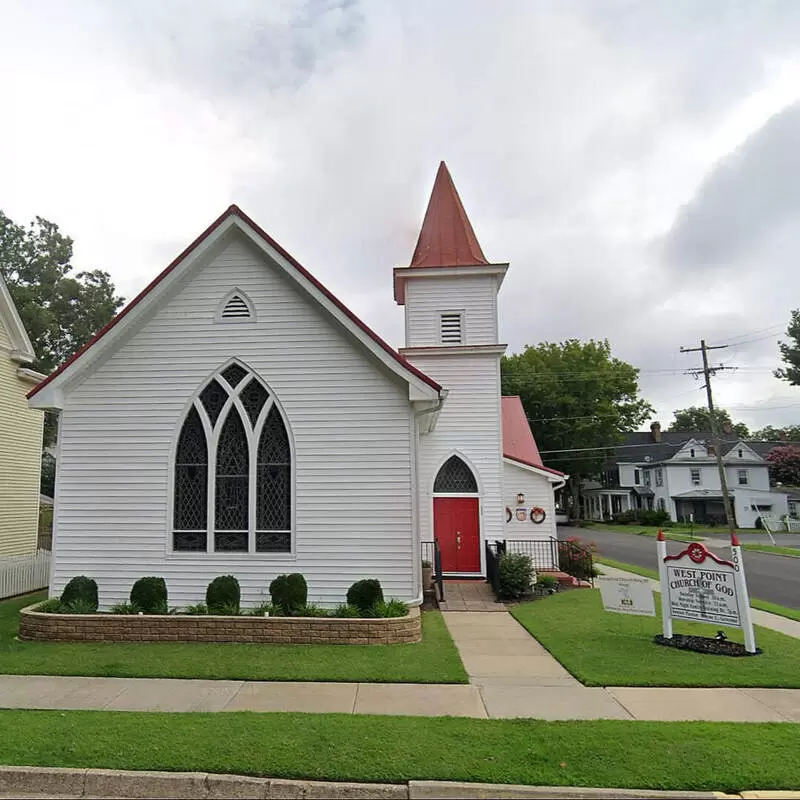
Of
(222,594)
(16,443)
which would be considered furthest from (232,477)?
(16,443)

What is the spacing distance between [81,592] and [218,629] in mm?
2757

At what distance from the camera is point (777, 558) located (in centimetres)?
2584

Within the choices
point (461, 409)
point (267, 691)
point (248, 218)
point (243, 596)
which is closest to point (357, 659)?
point (267, 691)

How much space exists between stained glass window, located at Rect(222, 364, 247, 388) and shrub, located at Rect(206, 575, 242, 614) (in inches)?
144

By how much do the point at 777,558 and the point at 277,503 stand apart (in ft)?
83.7

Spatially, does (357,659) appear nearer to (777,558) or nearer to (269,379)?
(269,379)

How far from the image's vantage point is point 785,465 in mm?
53562

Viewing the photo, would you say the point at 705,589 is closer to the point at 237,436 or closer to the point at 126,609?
the point at 237,436

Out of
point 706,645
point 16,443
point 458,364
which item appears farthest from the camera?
point 458,364

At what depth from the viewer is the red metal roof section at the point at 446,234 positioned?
17422 millimetres

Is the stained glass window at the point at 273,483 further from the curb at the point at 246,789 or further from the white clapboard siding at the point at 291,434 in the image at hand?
the curb at the point at 246,789

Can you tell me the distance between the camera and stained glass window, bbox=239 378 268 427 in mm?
10828

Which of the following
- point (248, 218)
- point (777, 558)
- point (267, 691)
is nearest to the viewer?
point (267, 691)

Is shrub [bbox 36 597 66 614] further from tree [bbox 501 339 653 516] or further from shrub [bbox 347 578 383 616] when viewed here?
tree [bbox 501 339 653 516]
